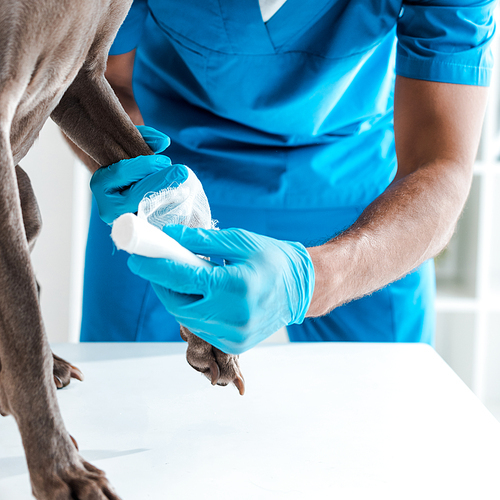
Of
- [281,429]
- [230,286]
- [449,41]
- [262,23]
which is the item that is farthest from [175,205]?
[449,41]

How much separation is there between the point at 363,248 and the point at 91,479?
42 centimetres

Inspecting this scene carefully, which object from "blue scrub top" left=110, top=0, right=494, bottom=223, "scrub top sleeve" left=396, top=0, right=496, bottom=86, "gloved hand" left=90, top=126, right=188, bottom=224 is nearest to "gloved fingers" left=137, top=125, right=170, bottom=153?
"gloved hand" left=90, top=126, right=188, bottom=224

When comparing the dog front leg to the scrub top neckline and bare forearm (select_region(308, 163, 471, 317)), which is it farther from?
the scrub top neckline

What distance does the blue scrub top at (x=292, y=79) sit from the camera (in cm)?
92

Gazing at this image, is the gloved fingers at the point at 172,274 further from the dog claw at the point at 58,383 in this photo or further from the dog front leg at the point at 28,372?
the dog claw at the point at 58,383

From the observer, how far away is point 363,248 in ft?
2.37

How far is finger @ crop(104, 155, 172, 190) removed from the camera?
0.64 meters

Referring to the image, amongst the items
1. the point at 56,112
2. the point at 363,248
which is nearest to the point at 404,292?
the point at 363,248

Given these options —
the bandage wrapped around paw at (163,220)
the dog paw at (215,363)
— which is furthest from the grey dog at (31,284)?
the dog paw at (215,363)

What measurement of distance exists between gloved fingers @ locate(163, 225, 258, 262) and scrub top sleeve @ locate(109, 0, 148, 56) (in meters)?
0.57

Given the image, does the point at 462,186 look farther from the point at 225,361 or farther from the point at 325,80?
the point at 225,361

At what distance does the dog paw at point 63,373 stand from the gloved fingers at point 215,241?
1.06 ft

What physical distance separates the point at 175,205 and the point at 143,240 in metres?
0.21

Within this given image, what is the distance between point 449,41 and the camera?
90cm
